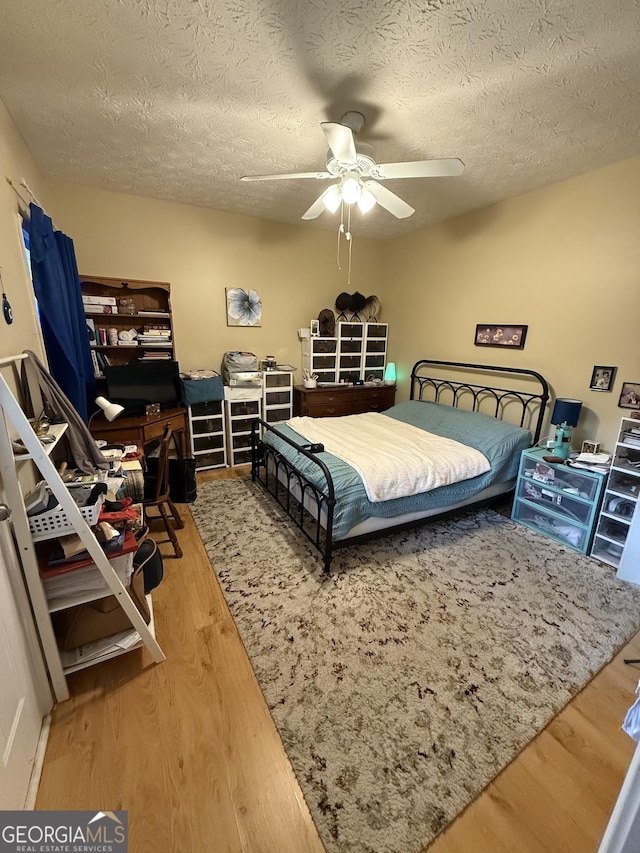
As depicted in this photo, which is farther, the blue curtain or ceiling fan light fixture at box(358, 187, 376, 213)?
ceiling fan light fixture at box(358, 187, 376, 213)

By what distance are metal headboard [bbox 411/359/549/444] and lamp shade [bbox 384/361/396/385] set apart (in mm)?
375

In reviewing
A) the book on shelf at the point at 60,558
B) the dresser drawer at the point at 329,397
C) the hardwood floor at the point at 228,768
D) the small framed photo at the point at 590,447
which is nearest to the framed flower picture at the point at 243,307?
the dresser drawer at the point at 329,397

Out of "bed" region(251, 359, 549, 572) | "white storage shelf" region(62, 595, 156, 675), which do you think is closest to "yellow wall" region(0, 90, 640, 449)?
"bed" region(251, 359, 549, 572)

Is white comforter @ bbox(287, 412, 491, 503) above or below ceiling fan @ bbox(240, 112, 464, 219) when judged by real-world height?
below

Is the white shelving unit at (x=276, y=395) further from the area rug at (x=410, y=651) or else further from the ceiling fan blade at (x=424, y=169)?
the ceiling fan blade at (x=424, y=169)

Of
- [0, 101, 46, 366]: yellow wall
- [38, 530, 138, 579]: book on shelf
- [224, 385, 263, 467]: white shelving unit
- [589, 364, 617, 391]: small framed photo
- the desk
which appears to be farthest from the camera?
[224, 385, 263, 467]: white shelving unit

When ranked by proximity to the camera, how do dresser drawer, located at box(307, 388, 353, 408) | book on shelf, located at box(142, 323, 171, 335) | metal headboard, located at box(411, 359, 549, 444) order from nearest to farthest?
metal headboard, located at box(411, 359, 549, 444), book on shelf, located at box(142, 323, 171, 335), dresser drawer, located at box(307, 388, 353, 408)

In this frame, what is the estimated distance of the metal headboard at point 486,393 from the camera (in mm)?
3174

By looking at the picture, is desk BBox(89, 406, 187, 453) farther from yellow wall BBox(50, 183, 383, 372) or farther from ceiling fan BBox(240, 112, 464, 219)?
ceiling fan BBox(240, 112, 464, 219)

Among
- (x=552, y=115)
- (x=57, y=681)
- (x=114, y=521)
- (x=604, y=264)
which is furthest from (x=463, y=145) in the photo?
(x=57, y=681)

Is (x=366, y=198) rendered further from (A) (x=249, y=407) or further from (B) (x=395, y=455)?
(A) (x=249, y=407)

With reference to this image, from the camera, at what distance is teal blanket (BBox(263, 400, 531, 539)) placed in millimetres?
2285

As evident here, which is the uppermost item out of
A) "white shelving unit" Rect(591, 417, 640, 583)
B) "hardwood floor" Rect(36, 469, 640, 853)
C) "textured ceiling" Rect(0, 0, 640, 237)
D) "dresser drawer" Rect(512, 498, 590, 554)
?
"textured ceiling" Rect(0, 0, 640, 237)

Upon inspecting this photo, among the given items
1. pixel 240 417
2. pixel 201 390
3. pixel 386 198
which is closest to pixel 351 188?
pixel 386 198
